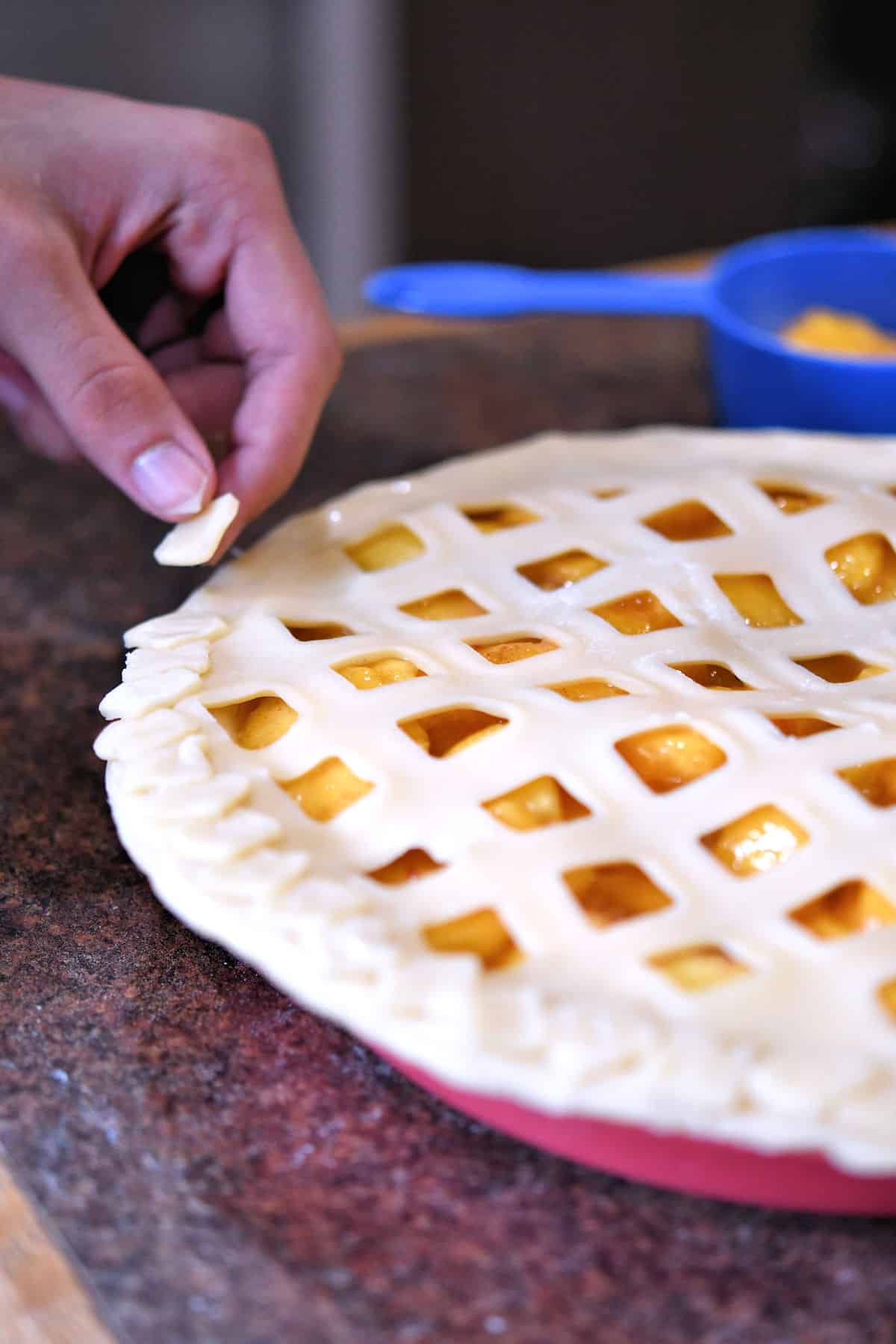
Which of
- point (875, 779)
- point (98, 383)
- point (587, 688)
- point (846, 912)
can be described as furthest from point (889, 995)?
point (98, 383)

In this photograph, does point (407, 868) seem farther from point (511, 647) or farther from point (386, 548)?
point (386, 548)

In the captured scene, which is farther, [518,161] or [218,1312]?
[518,161]

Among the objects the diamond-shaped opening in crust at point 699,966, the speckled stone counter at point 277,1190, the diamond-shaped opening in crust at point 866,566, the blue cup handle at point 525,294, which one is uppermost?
the blue cup handle at point 525,294

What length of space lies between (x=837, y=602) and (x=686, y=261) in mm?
1301

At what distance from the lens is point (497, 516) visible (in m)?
1.08

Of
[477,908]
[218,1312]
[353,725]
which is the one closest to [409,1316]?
[218,1312]

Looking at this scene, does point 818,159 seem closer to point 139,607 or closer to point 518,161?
point 518,161

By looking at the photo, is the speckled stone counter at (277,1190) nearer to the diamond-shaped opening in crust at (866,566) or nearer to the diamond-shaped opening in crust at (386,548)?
the diamond-shaped opening in crust at (386,548)

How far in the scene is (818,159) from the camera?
331 centimetres

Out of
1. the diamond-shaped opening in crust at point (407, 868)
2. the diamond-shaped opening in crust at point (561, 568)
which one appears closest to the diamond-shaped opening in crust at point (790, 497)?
the diamond-shaped opening in crust at point (561, 568)

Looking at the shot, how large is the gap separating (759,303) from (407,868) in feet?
3.48

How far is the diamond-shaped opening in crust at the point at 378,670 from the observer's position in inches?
34.2

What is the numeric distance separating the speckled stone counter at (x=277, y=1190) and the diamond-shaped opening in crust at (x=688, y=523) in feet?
1.57

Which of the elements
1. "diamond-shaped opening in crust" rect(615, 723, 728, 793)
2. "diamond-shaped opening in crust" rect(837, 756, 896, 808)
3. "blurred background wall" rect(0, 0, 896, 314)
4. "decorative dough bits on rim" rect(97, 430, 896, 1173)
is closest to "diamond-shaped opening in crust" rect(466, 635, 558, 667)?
"decorative dough bits on rim" rect(97, 430, 896, 1173)
